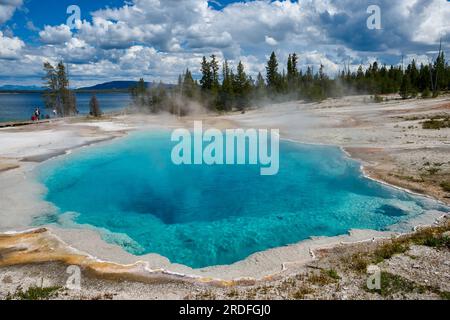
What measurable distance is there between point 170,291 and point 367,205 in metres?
12.1

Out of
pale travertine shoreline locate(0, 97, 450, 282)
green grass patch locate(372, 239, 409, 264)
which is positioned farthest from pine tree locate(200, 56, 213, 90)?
green grass patch locate(372, 239, 409, 264)

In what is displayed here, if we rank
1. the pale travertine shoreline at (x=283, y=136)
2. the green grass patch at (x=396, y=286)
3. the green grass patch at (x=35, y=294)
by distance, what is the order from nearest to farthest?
the green grass patch at (x=396, y=286), the green grass patch at (x=35, y=294), the pale travertine shoreline at (x=283, y=136)

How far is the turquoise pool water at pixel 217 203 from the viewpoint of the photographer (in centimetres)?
1547

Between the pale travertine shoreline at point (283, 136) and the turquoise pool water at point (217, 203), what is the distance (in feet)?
3.19

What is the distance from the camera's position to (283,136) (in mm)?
38938

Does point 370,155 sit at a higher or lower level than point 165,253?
higher

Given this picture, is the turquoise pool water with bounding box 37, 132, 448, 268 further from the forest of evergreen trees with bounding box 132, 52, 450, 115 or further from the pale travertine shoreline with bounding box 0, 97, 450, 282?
the forest of evergreen trees with bounding box 132, 52, 450, 115

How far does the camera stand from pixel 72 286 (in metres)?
10.7

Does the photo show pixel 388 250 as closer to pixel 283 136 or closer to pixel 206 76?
pixel 283 136

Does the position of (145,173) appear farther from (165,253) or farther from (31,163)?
(165,253)

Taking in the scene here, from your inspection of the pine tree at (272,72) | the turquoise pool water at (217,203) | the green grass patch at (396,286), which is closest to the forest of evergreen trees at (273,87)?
the pine tree at (272,72)

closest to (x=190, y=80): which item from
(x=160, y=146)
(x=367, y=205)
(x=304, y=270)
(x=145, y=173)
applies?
(x=160, y=146)

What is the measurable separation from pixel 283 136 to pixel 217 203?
2024cm

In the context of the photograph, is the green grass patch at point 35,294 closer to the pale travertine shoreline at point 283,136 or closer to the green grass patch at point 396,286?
the pale travertine shoreline at point 283,136
